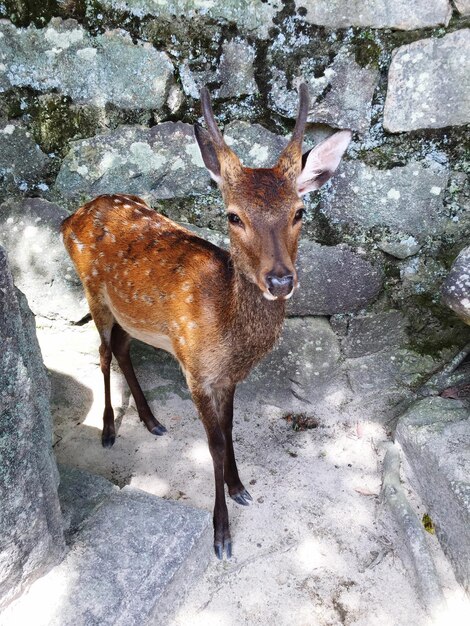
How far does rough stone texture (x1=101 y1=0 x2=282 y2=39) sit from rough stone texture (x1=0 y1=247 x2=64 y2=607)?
5.53ft

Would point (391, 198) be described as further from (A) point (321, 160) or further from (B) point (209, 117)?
(B) point (209, 117)

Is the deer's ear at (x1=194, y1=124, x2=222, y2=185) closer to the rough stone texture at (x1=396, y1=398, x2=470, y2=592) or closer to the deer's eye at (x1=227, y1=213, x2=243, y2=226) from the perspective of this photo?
the deer's eye at (x1=227, y1=213, x2=243, y2=226)

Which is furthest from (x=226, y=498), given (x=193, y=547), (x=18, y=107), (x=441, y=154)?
(x=18, y=107)

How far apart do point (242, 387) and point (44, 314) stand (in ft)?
4.45

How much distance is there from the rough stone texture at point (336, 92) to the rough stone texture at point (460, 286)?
33.2 inches

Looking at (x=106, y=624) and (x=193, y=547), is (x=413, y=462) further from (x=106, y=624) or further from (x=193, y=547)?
(x=106, y=624)

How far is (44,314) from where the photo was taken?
375 cm

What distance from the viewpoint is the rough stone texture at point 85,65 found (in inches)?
118

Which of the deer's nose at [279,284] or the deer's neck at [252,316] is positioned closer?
the deer's nose at [279,284]

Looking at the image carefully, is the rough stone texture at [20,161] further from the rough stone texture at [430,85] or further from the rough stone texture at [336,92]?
the rough stone texture at [430,85]

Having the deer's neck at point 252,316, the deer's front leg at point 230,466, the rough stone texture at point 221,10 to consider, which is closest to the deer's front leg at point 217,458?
the deer's front leg at point 230,466

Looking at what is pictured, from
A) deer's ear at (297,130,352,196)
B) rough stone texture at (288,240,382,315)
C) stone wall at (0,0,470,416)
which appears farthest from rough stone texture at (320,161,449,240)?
deer's ear at (297,130,352,196)

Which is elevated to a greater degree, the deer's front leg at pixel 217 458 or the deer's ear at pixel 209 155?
the deer's ear at pixel 209 155

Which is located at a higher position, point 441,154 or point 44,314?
point 441,154
